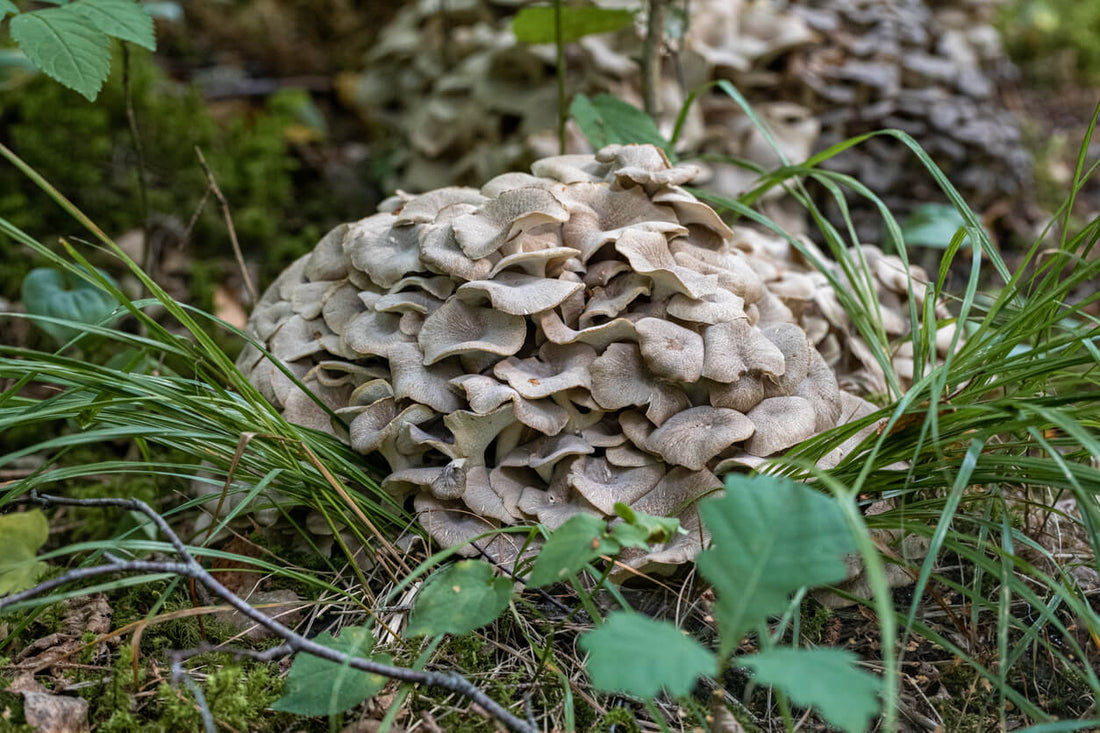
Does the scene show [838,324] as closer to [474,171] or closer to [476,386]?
[476,386]

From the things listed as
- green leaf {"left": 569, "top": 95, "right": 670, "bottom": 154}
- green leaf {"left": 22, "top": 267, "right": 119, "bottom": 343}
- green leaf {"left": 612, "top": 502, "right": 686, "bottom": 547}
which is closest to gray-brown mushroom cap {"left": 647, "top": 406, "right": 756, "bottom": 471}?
green leaf {"left": 612, "top": 502, "right": 686, "bottom": 547}

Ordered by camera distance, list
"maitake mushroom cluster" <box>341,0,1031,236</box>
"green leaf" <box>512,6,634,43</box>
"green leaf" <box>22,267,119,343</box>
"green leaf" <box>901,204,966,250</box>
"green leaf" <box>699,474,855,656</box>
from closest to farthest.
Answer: "green leaf" <box>699,474,855,656</box> → "green leaf" <box>22,267,119,343</box> → "green leaf" <box>512,6,634,43</box> → "green leaf" <box>901,204,966,250</box> → "maitake mushroom cluster" <box>341,0,1031,236</box>

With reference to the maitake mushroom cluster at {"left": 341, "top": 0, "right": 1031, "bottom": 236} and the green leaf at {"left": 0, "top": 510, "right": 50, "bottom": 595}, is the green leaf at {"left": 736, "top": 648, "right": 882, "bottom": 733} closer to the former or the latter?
the green leaf at {"left": 0, "top": 510, "right": 50, "bottom": 595}

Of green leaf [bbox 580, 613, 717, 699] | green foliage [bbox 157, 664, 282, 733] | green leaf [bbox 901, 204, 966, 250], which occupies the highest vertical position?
green leaf [bbox 580, 613, 717, 699]

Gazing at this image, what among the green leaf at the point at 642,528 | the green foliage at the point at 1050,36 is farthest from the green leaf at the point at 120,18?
the green foliage at the point at 1050,36

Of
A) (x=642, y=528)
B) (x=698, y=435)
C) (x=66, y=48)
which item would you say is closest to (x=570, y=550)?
(x=642, y=528)

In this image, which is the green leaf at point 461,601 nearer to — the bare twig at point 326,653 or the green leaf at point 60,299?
the bare twig at point 326,653
